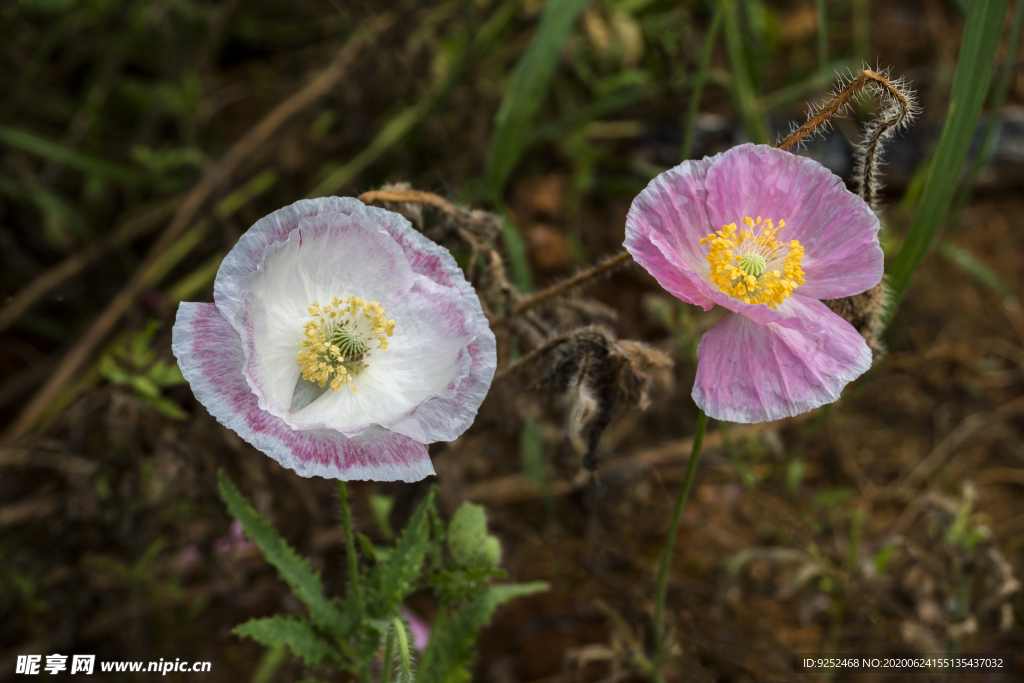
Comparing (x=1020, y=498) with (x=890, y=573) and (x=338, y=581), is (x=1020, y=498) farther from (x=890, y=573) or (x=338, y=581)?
(x=338, y=581)

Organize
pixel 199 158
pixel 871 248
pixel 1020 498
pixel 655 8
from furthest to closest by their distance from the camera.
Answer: pixel 655 8 → pixel 199 158 → pixel 1020 498 → pixel 871 248

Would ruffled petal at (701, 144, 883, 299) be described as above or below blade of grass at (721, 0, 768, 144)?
below

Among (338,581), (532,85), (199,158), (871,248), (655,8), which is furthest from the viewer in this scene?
(655,8)

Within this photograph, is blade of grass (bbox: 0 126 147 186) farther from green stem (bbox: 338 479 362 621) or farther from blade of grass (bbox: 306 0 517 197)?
green stem (bbox: 338 479 362 621)

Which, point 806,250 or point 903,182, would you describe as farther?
point 903,182

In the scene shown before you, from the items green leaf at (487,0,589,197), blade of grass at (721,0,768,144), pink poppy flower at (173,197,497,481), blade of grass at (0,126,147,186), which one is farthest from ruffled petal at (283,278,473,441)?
blade of grass at (0,126,147,186)

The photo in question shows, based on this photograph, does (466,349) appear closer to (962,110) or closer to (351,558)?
(351,558)

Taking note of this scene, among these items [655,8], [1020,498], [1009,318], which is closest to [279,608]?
[1020,498]
